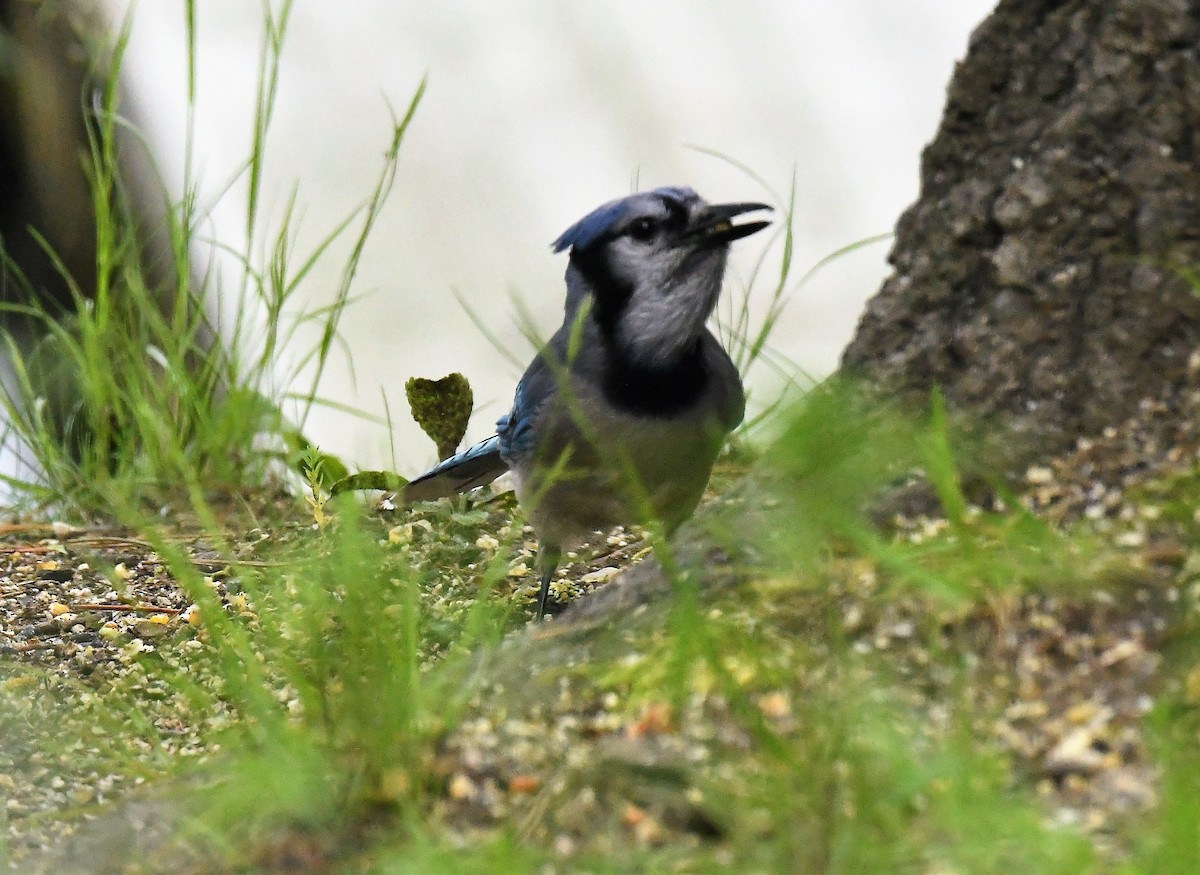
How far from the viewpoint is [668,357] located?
8.97 ft

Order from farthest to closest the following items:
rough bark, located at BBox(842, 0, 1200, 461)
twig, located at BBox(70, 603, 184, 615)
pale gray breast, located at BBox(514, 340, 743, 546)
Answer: twig, located at BBox(70, 603, 184, 615), pale gray breast, located at BBox(514, 340, 743, 546), rough bark, located at BBox(842, 0, 1200, 461)

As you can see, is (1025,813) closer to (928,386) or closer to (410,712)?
(410,712)

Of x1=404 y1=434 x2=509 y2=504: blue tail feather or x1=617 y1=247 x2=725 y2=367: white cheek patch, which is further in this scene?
x1=404 y1=434 x2=509 y2=504: blue tail feather

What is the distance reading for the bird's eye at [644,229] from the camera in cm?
275

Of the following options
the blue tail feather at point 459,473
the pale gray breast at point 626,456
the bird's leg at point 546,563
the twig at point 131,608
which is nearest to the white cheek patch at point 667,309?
the pale gray breast at point 626,456

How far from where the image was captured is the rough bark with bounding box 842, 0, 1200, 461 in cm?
203

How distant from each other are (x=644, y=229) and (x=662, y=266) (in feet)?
0.28

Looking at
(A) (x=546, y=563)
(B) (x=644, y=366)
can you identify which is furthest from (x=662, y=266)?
(A) (x=546, y=563)

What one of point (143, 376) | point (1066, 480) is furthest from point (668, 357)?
point (143, 376)

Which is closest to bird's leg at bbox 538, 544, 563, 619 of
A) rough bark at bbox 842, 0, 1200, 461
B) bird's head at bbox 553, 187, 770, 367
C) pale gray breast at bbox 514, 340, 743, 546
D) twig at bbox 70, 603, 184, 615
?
pale gray breast at bbox 514, 340, 743, 546

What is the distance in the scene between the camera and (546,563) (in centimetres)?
302

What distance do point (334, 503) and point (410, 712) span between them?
159 cm

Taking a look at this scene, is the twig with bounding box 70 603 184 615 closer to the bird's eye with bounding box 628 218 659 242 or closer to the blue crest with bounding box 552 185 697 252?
the blue crest with bounding box 552 185 697 252

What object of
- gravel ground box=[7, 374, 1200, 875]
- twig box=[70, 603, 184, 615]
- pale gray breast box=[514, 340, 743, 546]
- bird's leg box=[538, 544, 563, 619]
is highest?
twig box=[70, 603, 184, 615]
